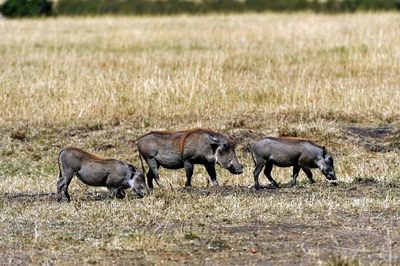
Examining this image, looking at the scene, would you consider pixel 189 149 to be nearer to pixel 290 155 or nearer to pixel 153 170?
pixel 153 170

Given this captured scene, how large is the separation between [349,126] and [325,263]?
25.8ft

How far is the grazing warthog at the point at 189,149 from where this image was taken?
35.0ft

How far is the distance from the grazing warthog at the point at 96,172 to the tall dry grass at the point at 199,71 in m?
5.13

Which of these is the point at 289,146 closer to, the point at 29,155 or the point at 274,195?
the point at 274,195

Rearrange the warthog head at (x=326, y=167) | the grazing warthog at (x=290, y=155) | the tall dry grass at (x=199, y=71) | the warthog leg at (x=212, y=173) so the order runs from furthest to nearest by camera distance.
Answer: the tall dry grass at (x=199, y=71) < the warthog head at (x=326, y=167) < the warthog leg at (x=212, y=173) < the grazing warthog at (x=290, y=155)

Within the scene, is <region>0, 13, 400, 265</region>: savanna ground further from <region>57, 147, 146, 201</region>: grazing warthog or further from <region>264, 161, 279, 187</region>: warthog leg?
<region>264, 161, 279, 187</region>: warthog leg

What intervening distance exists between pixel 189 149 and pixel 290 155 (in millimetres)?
1077

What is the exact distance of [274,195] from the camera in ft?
33.0

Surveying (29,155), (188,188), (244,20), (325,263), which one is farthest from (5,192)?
(244,20)

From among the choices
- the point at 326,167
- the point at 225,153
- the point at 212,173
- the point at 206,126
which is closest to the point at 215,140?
the point at 225,153

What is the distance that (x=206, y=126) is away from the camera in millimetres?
14969

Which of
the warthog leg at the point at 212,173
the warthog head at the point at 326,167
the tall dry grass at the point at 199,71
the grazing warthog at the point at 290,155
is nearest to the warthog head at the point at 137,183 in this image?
the warthog leg at the point at 212,173

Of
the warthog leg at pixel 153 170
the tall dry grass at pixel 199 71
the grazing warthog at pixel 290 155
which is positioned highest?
the grazing warthog at pixel 290 155

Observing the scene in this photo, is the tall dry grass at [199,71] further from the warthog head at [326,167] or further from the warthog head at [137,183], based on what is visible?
the warthog head at [137,183]
